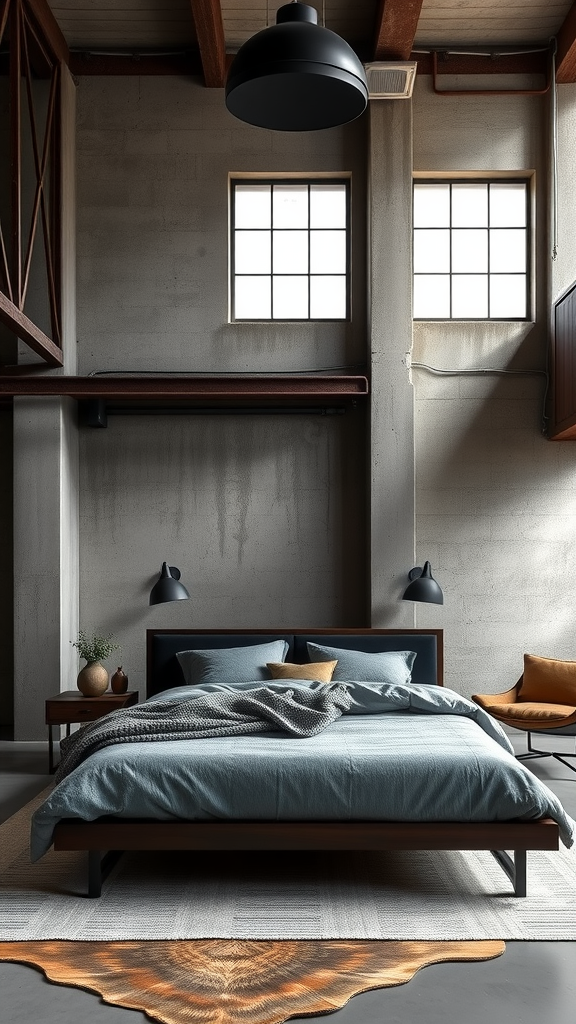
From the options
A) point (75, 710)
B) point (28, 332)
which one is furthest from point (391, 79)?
point (75, 710)

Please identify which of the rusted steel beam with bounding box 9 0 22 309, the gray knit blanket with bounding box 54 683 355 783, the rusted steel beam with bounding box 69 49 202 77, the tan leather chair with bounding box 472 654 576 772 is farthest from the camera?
the rusted steel beam with bounding box 69 49 202 77

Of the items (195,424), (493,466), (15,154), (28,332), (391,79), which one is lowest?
(493,466)

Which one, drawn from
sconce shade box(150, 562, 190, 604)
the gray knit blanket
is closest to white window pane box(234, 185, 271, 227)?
sconce shade box(150, 562, 190, 604)

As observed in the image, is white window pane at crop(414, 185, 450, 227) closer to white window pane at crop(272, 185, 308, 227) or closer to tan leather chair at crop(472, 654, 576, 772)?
white window pane at crop(272, 185, 308, 227)

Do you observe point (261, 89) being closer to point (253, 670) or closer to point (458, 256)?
point (253, 670)

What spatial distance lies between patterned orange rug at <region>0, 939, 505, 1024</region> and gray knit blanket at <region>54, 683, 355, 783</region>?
3.54ft

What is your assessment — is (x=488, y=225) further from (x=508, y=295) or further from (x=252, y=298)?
(x=252, y=298)

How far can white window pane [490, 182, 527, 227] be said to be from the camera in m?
A: 7.90

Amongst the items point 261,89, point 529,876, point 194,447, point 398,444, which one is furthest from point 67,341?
point 529,876

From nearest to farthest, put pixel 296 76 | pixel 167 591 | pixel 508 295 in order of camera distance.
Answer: pixel 296 76 < pixel 167 591 < pixel 508 295

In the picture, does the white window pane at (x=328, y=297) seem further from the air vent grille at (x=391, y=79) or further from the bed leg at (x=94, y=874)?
the bed leg at (x=94, y=874)

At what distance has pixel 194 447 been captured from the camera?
7.71m

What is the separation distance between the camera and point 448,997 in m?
2.92

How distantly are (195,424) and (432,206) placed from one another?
8.81 feet
